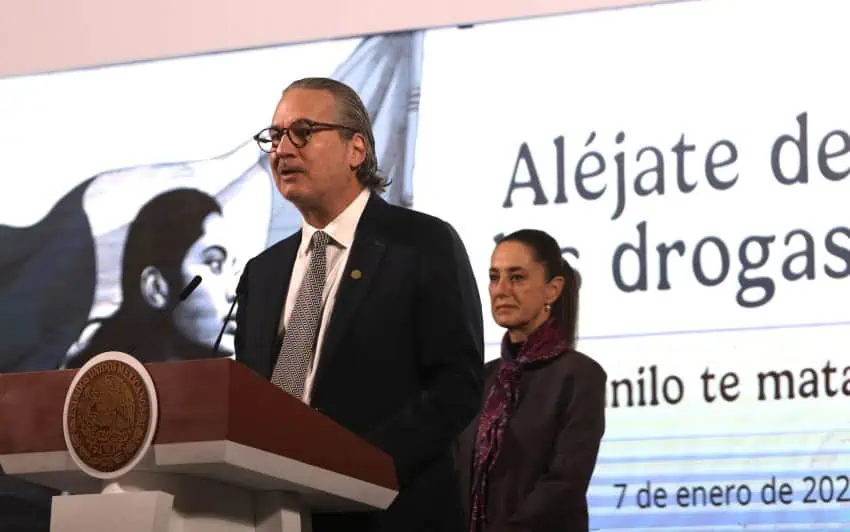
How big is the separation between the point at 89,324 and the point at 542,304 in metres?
1.29

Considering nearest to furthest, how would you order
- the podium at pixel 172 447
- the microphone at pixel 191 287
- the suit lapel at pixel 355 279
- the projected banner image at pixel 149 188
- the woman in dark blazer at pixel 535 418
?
1. the podium at pixel 172 447
2. the microphone at pixel 191 287
3. the suit lapel at pixel 355 279
4. the woman in dark blazer at pixel 535 418
5. the projected banner image at pixel 149 188

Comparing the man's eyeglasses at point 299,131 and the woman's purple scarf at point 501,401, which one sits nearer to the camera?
the man's eyeglasses at point 299,131

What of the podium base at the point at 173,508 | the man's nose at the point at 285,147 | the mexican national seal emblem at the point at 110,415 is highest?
the man's nose at the point at 285,147

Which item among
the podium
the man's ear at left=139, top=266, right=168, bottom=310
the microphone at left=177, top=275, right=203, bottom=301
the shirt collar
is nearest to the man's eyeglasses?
the shirt collar

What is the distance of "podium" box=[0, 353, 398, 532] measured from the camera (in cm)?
167

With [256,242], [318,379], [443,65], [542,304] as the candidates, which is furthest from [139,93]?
[318,379]

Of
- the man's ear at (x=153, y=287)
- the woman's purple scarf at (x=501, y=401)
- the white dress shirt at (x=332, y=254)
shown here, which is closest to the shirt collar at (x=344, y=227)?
the white dress shirt at (x=332, y=254)

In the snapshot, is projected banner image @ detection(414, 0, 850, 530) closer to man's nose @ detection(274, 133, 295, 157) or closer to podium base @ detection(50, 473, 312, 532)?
man's nose @ detection(274, 133, 295, 157)

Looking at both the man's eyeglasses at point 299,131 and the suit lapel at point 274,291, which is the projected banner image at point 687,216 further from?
the man's eyeglasses at point 299,131

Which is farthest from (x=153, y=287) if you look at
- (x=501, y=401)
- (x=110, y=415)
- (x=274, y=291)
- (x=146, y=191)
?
(x=110, y=415)

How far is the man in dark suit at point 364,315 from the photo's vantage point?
219 centimetres

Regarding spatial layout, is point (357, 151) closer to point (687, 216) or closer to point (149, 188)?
point (687, 216)

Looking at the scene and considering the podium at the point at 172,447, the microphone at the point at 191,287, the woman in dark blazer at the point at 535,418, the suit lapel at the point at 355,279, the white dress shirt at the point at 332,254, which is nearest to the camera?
the podium at the point at 172,447

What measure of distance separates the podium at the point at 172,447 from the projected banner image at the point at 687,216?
131 cm
